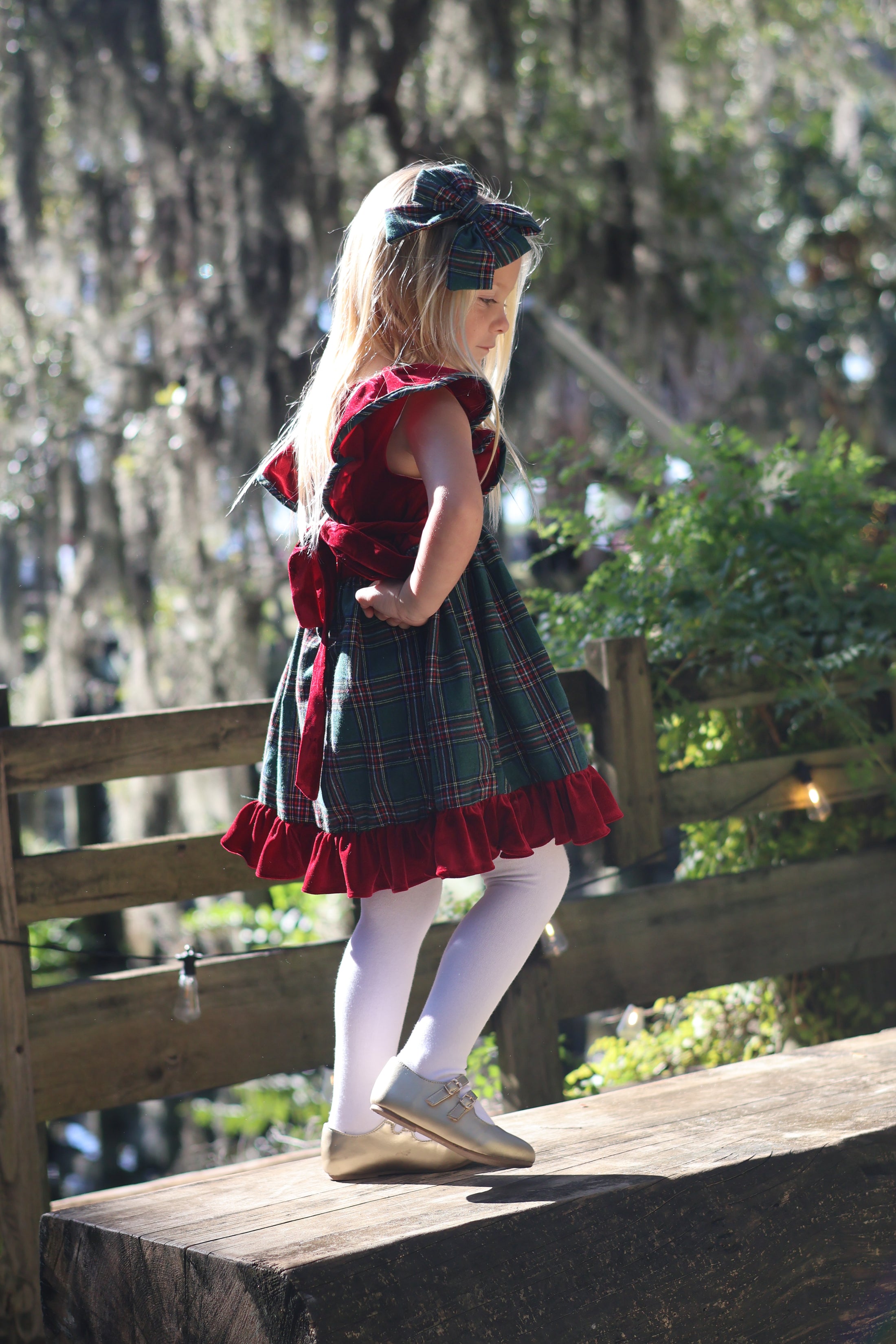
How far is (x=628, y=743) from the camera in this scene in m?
2.74

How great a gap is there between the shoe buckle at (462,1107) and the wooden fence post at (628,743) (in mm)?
1193

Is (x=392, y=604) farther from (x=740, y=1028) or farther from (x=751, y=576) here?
(x=740, y=1028)

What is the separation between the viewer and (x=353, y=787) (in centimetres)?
159

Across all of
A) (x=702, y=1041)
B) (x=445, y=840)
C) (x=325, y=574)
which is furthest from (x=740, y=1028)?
(x=325, y=574)

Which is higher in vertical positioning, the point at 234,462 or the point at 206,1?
the point at 206,1

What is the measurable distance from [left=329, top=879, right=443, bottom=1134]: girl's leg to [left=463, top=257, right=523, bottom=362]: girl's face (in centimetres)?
80

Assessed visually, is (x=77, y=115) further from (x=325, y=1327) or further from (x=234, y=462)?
(x=325, y=1327)

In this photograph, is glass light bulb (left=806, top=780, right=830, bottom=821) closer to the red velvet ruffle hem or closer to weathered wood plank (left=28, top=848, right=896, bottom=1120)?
weathered wood plank (left=28, top=848, right=896, bottom=1120)

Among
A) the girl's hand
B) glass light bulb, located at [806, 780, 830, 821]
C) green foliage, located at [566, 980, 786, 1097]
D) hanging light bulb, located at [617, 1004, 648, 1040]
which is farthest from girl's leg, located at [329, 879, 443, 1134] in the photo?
glass light bulb, located at [806, 780, 830, 821]

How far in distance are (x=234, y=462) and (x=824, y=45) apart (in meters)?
5.90

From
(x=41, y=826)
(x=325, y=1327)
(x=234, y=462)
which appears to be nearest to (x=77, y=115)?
(x=234, y=462)

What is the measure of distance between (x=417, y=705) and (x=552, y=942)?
1.13 m

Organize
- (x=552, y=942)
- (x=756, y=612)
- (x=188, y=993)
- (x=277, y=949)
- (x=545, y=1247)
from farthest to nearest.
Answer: (x=756, y=612), (x=552, y=942), (x=277, y=949), (x=188, y=993), (x=545, y=1247)

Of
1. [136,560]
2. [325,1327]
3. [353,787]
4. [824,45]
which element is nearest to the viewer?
[325,1327]
